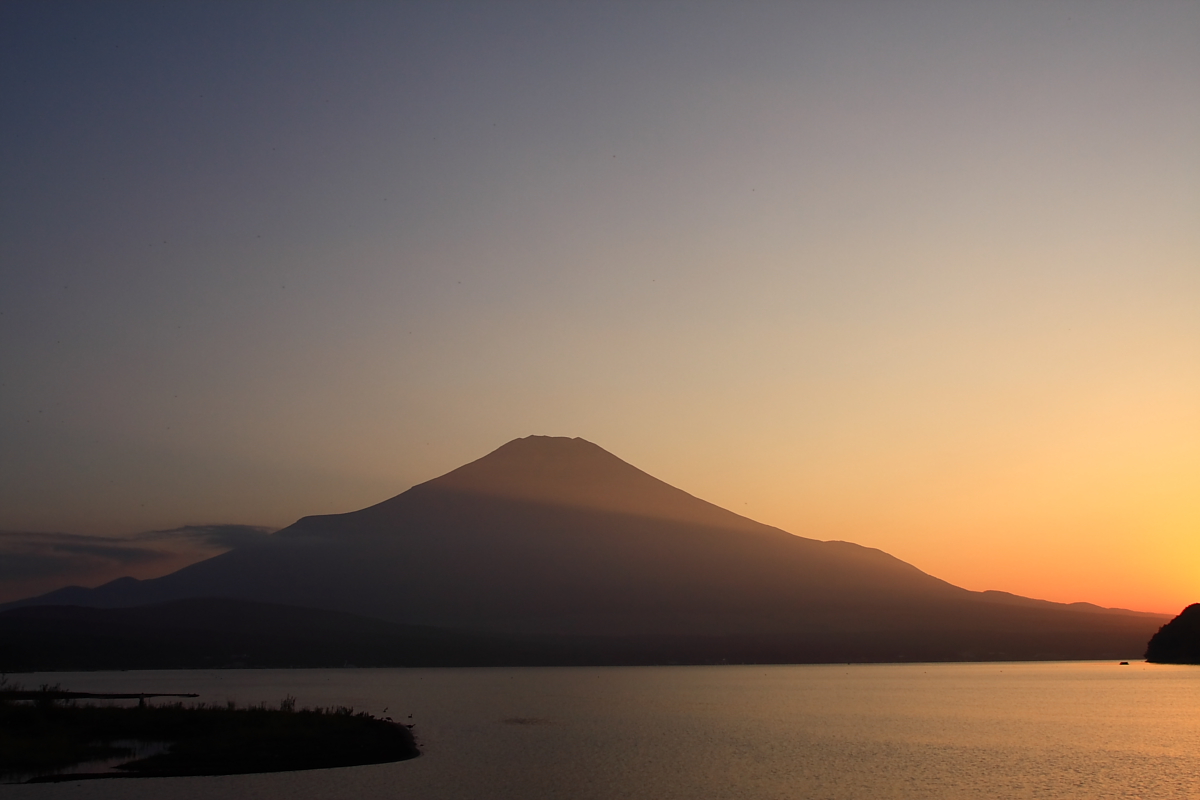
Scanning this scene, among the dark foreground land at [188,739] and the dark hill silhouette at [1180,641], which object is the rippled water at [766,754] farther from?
the dark hill silhouette at [1180,641]

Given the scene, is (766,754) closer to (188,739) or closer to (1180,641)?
(188,739)

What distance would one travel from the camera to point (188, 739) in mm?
44312

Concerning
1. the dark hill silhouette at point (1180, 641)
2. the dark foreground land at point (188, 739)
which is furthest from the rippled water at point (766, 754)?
the dark hill silhouette at point (1180, 641)

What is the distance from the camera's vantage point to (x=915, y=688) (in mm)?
116875

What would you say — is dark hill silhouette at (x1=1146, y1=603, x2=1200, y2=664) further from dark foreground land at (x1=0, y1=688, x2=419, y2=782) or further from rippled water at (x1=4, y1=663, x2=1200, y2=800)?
dark foreground land at (x1=0, y1=688, x2=419, y2=782)

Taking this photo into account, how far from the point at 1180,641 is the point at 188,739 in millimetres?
175351

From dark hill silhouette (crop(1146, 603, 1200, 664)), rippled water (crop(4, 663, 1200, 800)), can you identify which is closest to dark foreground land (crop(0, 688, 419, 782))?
rippled water (crop(4, 663, 1200, 800))

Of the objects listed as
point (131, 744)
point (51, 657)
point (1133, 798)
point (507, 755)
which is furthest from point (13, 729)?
point (51, 657)

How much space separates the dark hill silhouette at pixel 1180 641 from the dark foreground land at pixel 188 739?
160 m

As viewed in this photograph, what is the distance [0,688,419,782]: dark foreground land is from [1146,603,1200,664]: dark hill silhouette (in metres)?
160

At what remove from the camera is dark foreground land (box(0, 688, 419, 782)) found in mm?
37125

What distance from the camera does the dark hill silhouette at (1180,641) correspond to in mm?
167625

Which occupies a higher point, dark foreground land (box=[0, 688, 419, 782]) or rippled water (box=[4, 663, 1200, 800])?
dark foreground land (box=[0, 688, 419, 782])

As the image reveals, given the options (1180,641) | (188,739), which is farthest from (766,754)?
(1180,641)
